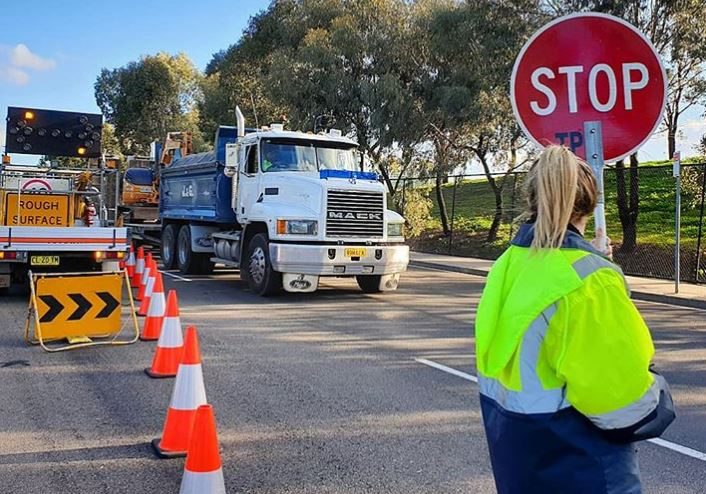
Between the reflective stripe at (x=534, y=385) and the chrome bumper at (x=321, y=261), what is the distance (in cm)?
952

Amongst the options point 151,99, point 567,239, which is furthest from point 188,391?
point 151,99

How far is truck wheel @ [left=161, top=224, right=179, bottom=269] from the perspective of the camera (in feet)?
56.2

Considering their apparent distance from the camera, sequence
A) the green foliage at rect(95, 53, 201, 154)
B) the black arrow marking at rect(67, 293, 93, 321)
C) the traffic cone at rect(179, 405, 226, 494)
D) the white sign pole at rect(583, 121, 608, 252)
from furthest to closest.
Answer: the green foliage at rect(95, 53, 201, 154), the black arrow marking at rect(67, 293, 93, 321), the traffic cone at rect(179, 405, 226, 494), the white sign pole at rect(583, 121, 608, 252)

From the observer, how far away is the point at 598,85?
3221mm

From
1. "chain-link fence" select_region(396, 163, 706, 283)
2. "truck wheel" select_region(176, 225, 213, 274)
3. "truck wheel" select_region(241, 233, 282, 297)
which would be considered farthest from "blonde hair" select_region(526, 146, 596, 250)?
"truck wheel" select_region(176, 225, 213, 274)

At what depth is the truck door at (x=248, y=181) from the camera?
1308 cm

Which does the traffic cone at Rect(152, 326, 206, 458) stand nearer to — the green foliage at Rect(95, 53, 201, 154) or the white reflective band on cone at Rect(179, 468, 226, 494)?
the white reflective band on cone at Rect(179, 468, 226, 494)

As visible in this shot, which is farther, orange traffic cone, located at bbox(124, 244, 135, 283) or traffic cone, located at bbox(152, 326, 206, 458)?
orange traffic cone, located at bbox(124, 244, 135, 283)

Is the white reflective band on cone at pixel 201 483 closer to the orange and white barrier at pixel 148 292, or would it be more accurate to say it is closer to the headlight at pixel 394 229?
the orange and white barrier at pixel 148 292

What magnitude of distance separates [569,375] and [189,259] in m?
14.5

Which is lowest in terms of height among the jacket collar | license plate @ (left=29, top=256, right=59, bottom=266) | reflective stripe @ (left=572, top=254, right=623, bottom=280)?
license plate @ (left=29, top=256, right=59, bottom=266)

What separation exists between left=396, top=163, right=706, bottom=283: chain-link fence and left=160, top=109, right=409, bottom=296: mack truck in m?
4.04

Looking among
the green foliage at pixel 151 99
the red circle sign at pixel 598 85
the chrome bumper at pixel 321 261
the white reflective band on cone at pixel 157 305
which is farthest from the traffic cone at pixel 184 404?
the green foliage at pixel 151 99

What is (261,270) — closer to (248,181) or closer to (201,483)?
(248,181)
